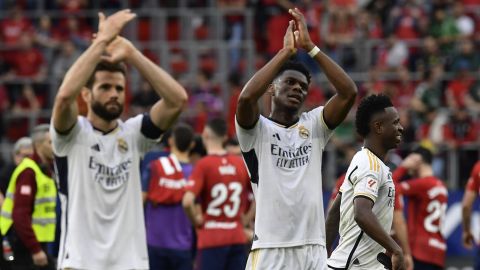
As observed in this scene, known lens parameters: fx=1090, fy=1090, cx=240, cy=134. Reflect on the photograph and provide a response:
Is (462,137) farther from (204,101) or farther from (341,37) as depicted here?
(204,101)

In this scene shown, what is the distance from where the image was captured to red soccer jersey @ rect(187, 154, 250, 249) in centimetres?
1360

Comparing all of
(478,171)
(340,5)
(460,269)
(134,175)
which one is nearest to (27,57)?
(340,5)

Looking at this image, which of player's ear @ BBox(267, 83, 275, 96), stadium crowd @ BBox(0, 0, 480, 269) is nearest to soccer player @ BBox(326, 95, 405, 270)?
player's ear @ BBox(267, 83, 275, 96)

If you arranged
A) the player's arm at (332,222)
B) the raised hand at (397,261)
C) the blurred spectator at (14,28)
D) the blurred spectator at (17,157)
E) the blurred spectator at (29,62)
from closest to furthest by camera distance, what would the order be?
the raised hand at (397,261), the player's arm at (332,222), the blurred spectator at (17,157), the blurred spectator at (29,62), the blurred spectator at (14,28)

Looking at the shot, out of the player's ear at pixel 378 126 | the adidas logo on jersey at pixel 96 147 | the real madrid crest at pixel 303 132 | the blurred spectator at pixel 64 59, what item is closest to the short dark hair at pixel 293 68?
the real madrid crest at pixel 303 132

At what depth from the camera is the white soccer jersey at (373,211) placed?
849cm

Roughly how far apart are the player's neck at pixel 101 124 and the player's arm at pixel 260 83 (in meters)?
0.99

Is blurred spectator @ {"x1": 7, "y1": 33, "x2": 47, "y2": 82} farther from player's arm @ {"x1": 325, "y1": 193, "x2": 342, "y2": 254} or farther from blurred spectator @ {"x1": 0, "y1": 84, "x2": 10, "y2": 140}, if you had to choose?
player's arm @ {"x1": 325, "y1": 193, "x2": 342, "y2": 254}

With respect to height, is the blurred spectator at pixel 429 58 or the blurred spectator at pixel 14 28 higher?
the blurred spectator at pixel 14 28

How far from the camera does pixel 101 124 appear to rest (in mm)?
8289

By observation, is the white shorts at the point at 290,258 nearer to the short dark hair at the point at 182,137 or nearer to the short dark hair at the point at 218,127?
the short dark hair at the point at 218,127

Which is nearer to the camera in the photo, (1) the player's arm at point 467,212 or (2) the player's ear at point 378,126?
(2) the player's ear at point 378,126

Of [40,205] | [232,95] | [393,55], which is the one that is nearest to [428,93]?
[393,55]

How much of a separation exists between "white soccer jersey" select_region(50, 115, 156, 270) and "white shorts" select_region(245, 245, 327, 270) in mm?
933
